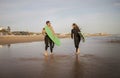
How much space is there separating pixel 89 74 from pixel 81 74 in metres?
0.24

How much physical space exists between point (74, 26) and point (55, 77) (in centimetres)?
806

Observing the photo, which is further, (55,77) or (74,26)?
(74,26)

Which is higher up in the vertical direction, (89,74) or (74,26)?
(74,26)

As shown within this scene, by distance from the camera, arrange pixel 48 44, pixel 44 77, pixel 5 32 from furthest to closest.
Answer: pixel 5 32, pixel 48 44, pixel 44 77

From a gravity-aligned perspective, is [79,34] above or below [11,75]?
above

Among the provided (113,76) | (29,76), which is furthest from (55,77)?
(113,76)

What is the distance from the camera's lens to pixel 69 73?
7.34 m

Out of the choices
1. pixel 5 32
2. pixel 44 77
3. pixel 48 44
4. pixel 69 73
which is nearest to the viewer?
pixel 44 77

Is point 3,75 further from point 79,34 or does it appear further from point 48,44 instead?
point 79,34

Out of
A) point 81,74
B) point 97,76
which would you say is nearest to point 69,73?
point 81,74

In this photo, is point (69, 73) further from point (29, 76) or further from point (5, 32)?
point (5, 32)

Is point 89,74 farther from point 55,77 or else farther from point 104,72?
point 55,77

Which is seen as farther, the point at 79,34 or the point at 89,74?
the point at 79,34

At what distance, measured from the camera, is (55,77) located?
22.1ft
